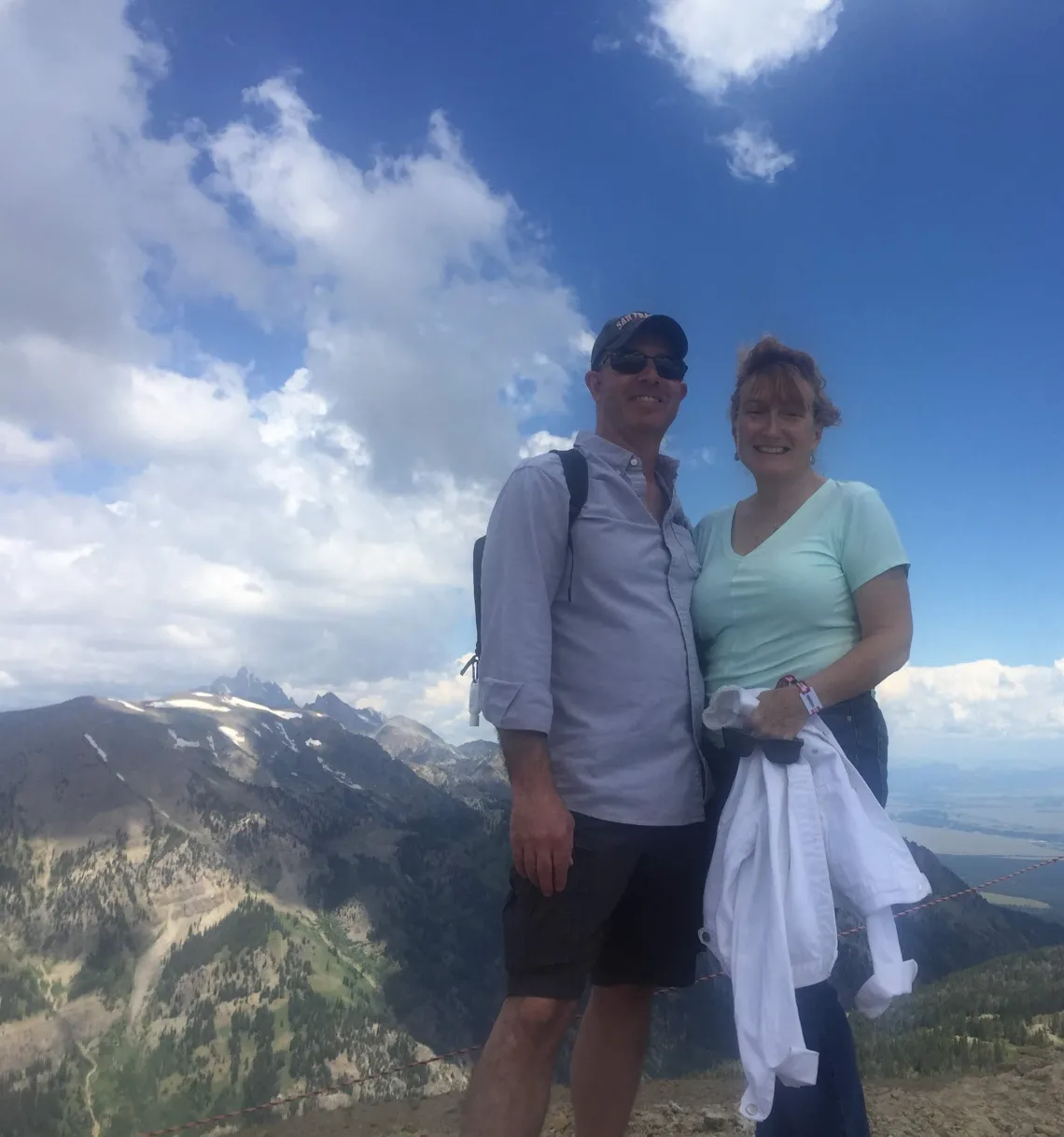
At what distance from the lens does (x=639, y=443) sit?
370 cm

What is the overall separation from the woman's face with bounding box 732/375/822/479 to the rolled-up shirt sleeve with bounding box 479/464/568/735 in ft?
3.23

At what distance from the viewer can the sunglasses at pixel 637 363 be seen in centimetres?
366

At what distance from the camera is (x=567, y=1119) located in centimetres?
669

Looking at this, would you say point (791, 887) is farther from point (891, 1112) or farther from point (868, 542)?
point (891, 1112)

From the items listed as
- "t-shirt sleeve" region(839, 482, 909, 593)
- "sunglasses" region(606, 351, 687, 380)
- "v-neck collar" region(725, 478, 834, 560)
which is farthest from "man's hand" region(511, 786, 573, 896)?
"sunglasses" region(606, 351, 687, 380)

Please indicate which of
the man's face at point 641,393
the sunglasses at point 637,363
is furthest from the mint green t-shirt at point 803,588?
the sunglasses at point 637,363

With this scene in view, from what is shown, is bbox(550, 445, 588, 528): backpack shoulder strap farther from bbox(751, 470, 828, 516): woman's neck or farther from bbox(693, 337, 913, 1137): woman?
bbox(751, 470, 828, 516): woman's neck

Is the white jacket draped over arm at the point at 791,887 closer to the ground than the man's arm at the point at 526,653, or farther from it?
closer to the ground

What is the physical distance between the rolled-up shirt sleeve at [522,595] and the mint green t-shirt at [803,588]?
2.58 feet

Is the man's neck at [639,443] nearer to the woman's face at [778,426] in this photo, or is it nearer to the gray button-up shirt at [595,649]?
the gray button-up shirt at [595,649]

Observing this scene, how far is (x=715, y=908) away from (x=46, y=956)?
165m

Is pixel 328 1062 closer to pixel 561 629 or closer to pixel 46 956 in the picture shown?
pixel 46 956

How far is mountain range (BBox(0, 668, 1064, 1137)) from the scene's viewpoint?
103m

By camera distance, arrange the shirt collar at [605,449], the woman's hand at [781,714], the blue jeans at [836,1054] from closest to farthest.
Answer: the woman's hand at [781,714]
the blue jeans at [836,1054]
the shirt collar at [605,449]
